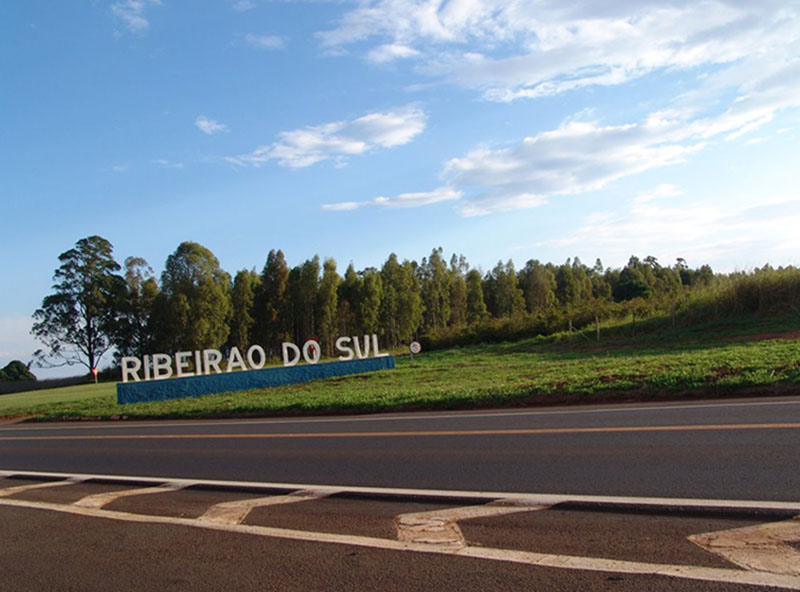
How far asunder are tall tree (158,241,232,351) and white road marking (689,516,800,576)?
182ft

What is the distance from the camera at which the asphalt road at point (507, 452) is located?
6.61m

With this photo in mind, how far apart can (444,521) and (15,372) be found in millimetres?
81087

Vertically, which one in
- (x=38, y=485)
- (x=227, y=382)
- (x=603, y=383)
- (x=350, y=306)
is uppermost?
(x=350, y=306)

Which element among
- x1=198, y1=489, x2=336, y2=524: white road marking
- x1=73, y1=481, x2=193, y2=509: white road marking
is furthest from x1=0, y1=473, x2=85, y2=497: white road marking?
x1=198, y1=489, x2=336, y2=524: white road marking

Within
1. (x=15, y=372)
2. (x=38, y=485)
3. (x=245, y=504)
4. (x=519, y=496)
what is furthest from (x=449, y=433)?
(x=15, y=372)

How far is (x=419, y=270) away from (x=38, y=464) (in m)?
58.2

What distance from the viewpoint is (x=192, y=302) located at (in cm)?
5722

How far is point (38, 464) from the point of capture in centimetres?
1220

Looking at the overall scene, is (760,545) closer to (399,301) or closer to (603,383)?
(603,383)

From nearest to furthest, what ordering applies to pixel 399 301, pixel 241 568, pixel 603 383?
pixel 241 568, pixel 603 383, pixel 399 301

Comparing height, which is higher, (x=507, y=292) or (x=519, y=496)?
(x=507, y=292)

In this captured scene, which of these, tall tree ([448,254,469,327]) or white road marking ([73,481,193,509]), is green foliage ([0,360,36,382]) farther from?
white road marking ([73,481,193,509])

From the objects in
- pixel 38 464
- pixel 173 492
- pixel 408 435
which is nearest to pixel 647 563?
pixel 173 492

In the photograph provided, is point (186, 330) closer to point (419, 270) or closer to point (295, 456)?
point (419, 270)
